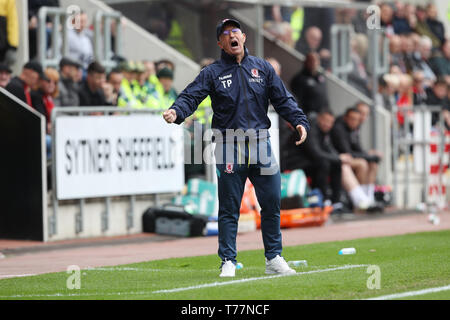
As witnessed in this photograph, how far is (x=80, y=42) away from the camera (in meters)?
17.7

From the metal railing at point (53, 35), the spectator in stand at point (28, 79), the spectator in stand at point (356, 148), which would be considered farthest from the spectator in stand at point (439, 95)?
the spectator in stand at point (28, 79)

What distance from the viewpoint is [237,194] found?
949cm

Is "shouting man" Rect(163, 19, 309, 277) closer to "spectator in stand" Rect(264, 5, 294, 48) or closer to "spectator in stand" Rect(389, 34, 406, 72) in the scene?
"spectator in stand" Rect(264, 5, 294, 48)

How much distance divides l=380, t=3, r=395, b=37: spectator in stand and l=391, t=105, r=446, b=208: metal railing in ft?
14.2

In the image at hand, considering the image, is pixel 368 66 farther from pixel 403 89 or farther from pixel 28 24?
pixel 28 24

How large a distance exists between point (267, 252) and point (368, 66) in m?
13.3

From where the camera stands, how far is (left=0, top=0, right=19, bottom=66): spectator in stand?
52.6ft

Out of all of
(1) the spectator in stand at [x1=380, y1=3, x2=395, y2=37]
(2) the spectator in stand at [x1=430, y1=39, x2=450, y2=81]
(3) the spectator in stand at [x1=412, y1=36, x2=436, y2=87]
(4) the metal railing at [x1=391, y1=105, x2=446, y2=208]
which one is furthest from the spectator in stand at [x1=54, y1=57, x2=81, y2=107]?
(2) the spectator in stand at [x1=430, y1=39, x2=450, y2=81]

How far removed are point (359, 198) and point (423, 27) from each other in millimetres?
9363

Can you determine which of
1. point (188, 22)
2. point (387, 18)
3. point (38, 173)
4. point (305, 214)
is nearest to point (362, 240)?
point (305, 214)

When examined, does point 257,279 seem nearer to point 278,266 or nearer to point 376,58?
point 278,266

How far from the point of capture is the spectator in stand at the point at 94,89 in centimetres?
1622

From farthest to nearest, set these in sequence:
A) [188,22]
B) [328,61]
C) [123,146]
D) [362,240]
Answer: [328,61]
[188,22]
[123,146]
[362,240]

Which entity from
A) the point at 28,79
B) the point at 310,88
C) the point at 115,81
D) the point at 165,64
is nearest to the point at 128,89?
the point at 115,81
